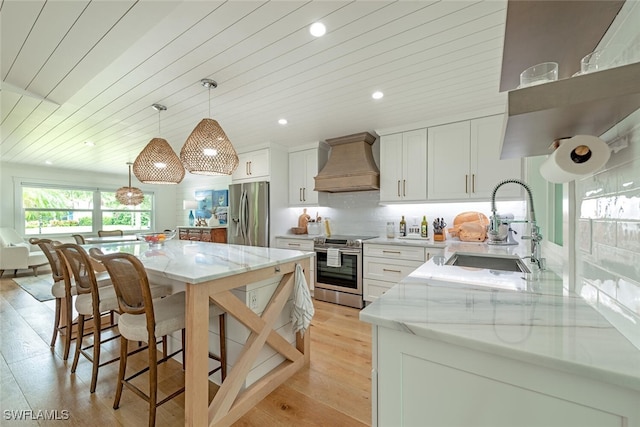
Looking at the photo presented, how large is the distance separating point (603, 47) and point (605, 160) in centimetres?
43

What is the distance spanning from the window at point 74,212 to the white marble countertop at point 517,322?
8026 millimetres

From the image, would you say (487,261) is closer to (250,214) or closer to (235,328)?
(235,328)

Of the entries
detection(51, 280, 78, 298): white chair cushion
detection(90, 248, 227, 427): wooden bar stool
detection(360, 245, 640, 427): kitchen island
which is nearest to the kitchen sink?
detection(360, 245, 640, 427): kitchen island

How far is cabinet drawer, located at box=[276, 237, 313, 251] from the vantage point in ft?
12.6

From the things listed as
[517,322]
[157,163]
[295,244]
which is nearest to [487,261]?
[517,322]

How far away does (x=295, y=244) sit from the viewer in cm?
398

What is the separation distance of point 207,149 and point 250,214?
2150 mm

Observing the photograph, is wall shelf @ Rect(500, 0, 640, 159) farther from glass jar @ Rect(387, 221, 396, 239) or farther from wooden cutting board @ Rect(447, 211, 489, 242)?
glass jar @ Rect(387, 221, 396, 239)

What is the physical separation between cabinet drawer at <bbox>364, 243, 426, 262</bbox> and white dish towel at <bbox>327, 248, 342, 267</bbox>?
38 cm

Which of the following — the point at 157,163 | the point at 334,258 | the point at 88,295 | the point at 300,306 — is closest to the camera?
the point at 300,306

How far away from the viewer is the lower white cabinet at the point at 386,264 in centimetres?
298

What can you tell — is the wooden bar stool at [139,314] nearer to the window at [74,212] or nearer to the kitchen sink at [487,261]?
the kitchen sink at [487,261]

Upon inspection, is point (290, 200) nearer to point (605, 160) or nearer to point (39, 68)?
point (39, 68)

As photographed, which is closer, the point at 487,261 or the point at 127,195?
the point at 487,261
